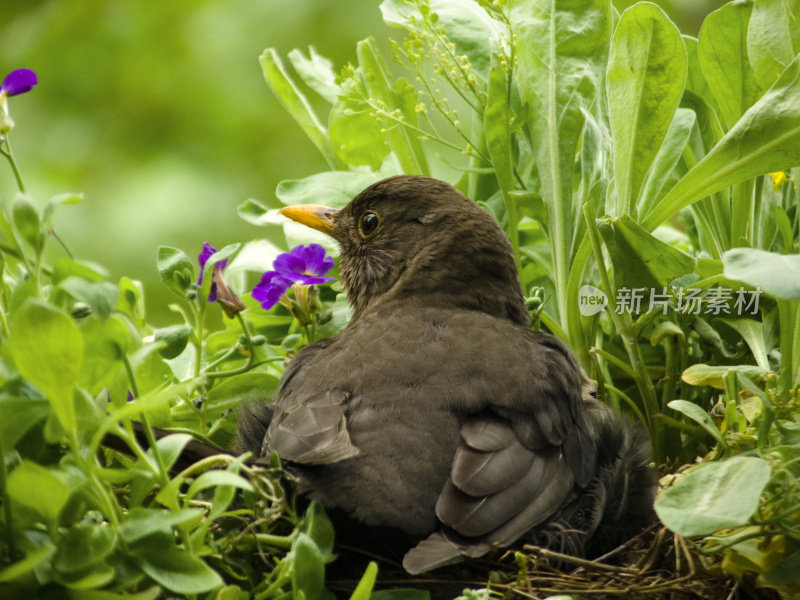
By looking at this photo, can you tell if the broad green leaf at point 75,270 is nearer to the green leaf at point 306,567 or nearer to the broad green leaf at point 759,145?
the green leaf at point 306,567

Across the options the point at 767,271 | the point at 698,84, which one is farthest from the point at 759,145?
the point at 767,271

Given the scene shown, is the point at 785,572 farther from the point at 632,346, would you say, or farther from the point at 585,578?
the point at 632,346

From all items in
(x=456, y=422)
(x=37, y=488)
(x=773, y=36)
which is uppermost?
(x=773, y=36)

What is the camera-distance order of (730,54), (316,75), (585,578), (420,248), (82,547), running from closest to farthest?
(82,547), (585,578), (730,54), (420,248), (316,75)

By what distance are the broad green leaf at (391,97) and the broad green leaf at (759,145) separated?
2.63 feet

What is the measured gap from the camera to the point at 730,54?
7.36 ft

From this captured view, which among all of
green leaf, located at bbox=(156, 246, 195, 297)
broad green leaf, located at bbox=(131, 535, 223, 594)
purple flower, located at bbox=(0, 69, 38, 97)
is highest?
purple flower, located at bbox=(0, 69, 38, 97)

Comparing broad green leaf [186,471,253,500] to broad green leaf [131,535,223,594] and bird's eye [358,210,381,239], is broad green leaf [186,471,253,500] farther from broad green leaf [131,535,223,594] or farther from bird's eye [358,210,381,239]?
bird's eye [358,210,381,239]

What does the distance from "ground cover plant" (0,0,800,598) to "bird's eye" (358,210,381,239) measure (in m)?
0.17

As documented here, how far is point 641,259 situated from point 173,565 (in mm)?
1188

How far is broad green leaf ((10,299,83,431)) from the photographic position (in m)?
1.13

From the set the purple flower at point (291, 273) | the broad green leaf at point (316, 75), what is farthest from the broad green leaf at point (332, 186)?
the purple flower at point (291, 273)

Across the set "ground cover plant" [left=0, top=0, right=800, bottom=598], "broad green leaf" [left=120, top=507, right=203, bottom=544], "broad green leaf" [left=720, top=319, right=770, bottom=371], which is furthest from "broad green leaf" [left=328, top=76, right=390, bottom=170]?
"broad green leaf" [left=120, top=507, right=203, bottom=544]

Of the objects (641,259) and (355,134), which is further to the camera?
(355,134)
